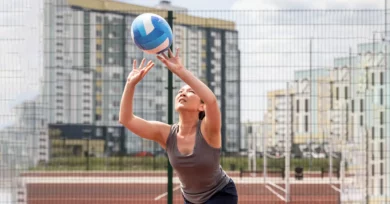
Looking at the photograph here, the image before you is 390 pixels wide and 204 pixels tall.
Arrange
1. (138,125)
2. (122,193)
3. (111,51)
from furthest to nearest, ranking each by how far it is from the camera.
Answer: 1. (111,51)
2. (122,193)
3. (138,125)

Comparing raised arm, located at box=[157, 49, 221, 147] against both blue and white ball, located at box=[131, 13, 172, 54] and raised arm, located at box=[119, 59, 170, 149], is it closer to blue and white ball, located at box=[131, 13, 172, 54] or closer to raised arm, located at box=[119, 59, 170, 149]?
raised arm, located at box=[119, 59, 170, 149]

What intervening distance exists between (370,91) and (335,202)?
222cm

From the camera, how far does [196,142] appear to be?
485 centimetres

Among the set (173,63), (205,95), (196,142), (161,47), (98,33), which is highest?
(98,33)

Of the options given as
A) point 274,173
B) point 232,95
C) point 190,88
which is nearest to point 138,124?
point 190,88

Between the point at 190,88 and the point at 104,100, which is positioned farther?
the point at 104,100

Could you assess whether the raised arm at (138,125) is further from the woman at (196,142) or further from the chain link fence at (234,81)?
the chain link fence at (234,81)

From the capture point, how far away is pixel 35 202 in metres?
10.9

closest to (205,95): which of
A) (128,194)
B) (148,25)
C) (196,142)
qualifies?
(196,142)

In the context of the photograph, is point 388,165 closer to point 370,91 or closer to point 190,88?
point 370,91

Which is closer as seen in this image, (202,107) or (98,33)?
(202,107)

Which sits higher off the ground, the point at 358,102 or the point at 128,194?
the point at 358,102

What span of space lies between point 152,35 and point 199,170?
98cm

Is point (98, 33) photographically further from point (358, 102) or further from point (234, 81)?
point (358, 102)
